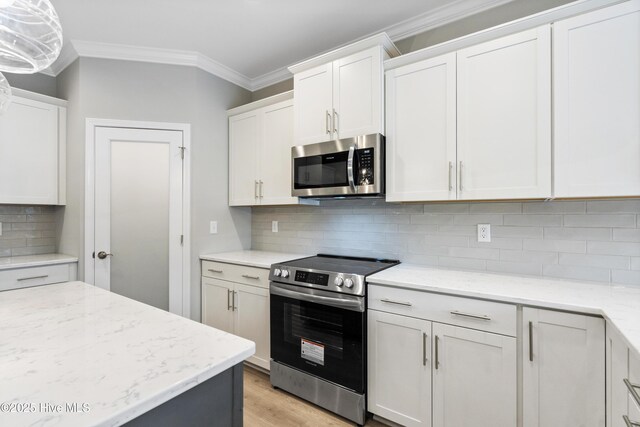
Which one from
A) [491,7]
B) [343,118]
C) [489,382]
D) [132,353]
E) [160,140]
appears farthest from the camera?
[160,140]

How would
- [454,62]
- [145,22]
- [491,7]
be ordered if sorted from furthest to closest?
[145,22]
[491,7]
[454,62]

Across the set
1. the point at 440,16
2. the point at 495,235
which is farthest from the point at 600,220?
the point at 440,16

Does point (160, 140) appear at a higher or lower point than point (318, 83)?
lower

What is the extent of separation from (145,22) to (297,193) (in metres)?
1.77

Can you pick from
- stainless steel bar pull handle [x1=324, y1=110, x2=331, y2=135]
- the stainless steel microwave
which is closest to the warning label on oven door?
the stainless steel microwave

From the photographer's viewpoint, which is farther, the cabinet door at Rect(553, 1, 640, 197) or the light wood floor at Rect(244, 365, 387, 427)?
the light wood floor at Rect(244, 365, 387, 427)

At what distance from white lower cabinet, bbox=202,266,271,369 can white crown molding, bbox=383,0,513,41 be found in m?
2.23

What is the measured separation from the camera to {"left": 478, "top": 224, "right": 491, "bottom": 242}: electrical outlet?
2.08m

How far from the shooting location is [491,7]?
2.10 meters

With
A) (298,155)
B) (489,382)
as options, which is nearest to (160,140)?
(298,155)

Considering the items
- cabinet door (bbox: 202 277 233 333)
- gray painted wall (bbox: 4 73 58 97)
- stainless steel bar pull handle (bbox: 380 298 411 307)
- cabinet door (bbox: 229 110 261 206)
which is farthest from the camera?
cabinet door (bbox: 229 110 261 206)

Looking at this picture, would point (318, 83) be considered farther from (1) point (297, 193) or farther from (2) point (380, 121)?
(1) point (297, 193)

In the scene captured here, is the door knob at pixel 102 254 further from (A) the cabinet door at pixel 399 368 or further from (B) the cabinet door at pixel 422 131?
(B) the cabinet door at pixel 422 131

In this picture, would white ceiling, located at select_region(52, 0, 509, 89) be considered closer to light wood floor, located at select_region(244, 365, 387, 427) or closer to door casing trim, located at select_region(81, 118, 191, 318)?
door casing trim, located at select_region(81, 118, 191, 318)
